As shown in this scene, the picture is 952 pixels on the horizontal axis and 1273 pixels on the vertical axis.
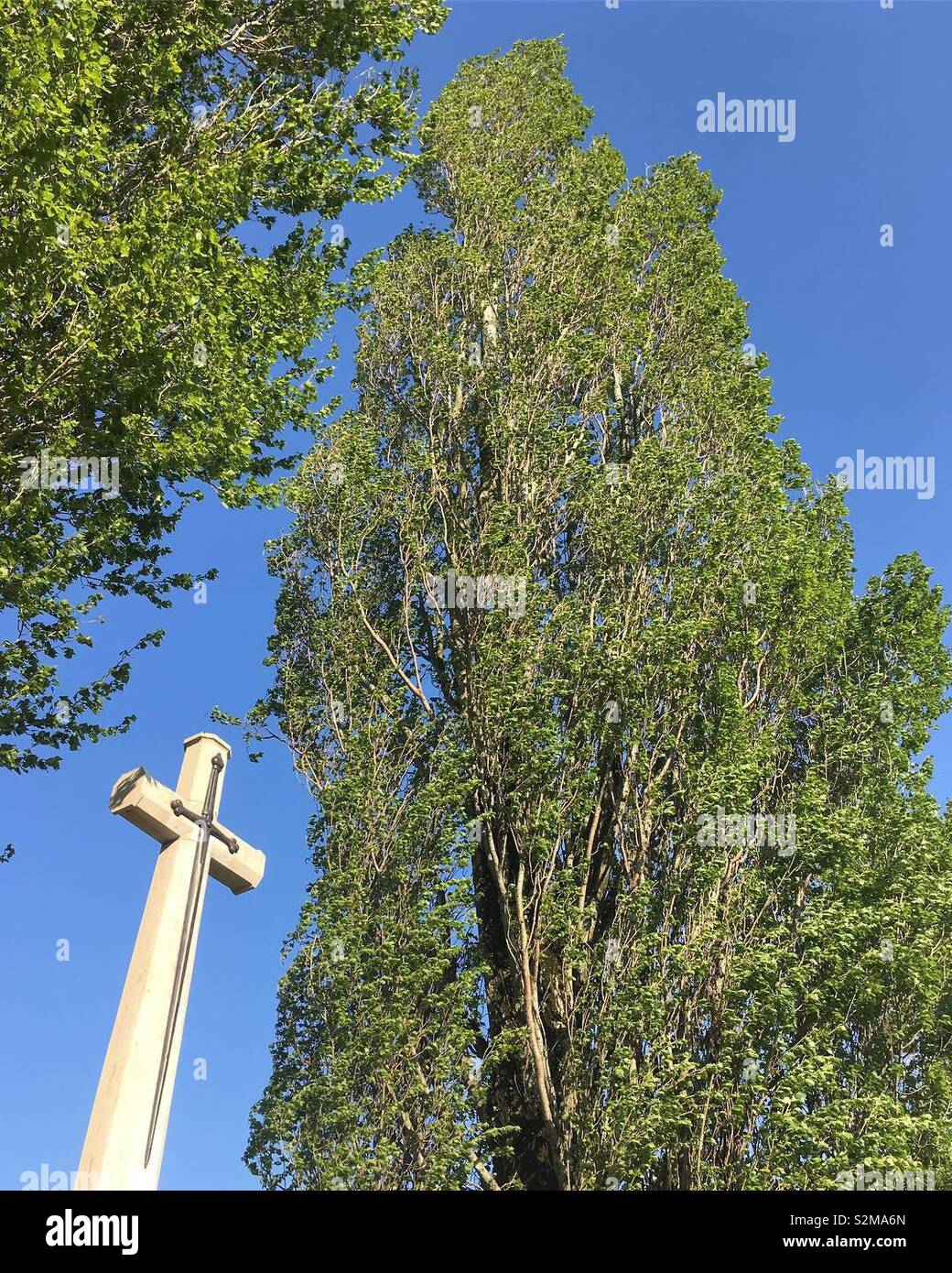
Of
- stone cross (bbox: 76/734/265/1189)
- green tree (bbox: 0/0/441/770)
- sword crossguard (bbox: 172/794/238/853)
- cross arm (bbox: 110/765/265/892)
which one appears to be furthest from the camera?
green tree (bbox: 0/0/441/770)

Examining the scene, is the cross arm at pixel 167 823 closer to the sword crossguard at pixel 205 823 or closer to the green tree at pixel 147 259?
the sword crossguard at pixel 205 823

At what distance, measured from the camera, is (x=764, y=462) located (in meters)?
11.4

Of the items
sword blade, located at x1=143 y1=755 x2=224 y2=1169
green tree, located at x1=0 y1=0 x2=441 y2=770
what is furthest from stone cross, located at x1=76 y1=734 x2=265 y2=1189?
green tree, located at x1=0 y1=0 x2=441 y2=770

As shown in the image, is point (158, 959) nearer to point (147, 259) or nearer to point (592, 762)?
point (147, 259)

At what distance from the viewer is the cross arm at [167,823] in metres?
3.93

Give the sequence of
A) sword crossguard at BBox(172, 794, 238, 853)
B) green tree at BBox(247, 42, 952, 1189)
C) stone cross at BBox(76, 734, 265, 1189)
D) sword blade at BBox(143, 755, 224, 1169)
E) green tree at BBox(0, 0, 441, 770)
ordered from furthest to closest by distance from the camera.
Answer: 1. green tree at BBox(247, 42, 952, 1189)
2. green tree at BBox(0, 0, 441, 770)
3. sword crossguard at BBox(172, 794, 238, 853)
4. sword blade at BBox(143, 755, 224, 1169)
5. stone cross at BBox(76, 734, 265, 1189)

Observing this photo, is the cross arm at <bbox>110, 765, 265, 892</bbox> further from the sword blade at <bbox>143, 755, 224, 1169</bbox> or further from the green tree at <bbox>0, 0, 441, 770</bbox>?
the green tree at <bbox>0, 0, 441, 770</bbox>

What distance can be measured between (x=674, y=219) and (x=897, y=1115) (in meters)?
11.7

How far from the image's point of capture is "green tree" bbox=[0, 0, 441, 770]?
5.80 meters

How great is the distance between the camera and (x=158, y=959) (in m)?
3.59

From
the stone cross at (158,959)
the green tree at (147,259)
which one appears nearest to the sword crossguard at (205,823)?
the stone cross at (158,959)

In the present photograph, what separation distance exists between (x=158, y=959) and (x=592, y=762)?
6.33 metres

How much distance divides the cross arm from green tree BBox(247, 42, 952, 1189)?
413cm
